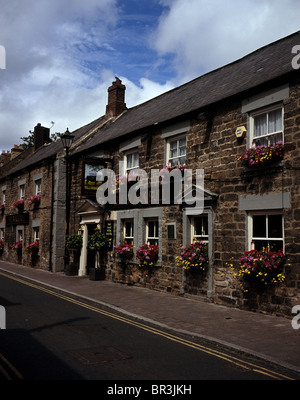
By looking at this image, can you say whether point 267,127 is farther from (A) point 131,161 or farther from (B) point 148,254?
(A) point 131,161

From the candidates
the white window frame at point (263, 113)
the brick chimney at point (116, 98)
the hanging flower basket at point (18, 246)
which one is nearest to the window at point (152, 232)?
the white window frame at point (263, 113)

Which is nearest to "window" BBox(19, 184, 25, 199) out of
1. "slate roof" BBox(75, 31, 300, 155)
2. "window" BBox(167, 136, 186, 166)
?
"slate roof" BBox(75, 31, 300, 155)

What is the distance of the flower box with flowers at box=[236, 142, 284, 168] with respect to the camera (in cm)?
980

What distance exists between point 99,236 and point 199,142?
6.40 metres

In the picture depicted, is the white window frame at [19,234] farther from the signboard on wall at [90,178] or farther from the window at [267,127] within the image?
the window at [267,127]

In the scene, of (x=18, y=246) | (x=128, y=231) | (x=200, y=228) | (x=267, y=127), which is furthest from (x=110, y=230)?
(x=18, y=246)

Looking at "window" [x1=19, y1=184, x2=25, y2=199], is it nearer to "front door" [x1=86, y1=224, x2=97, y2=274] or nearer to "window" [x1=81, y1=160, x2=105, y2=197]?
"front door" [x1=86, y1=224, x2=97, y2=274]

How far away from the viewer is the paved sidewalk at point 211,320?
6.75 metres

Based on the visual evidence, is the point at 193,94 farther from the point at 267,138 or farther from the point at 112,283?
the point at 112,283

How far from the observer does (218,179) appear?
11.6m

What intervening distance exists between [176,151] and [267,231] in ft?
15.5

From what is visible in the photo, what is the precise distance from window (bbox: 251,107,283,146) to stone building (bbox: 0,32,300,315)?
0.09ft

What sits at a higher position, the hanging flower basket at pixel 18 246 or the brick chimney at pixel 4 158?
the brick chimney at pixel 4 158

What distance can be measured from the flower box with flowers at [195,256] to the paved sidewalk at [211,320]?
1.04m
